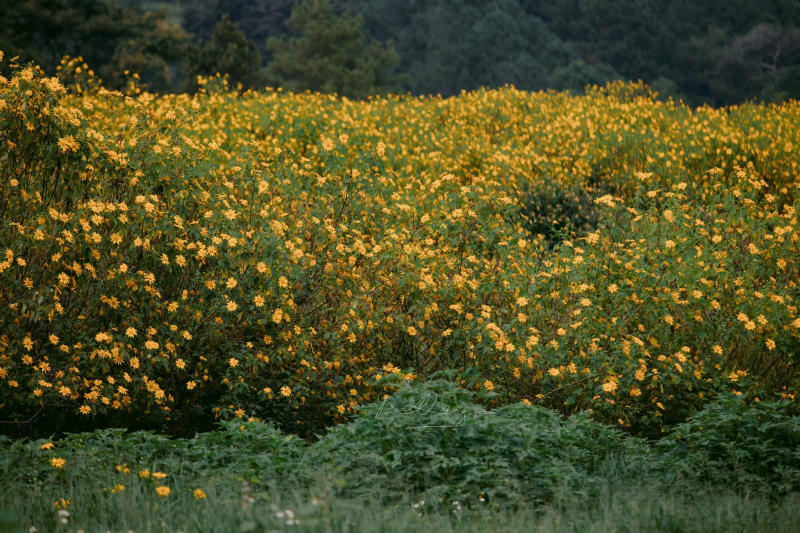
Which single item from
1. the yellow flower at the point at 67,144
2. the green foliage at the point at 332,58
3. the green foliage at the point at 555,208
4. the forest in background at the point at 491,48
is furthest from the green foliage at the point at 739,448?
the green foliage at the point at 332,58

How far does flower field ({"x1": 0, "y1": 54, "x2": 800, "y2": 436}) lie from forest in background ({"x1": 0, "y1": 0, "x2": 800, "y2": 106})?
19114 mm

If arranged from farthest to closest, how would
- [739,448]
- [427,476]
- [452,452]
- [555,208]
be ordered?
[555,208]
[739,448]
[452,452]
[427,476]

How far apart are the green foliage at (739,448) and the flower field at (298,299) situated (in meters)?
0.53

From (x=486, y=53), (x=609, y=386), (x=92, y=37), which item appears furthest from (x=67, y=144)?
(x=486, y=53)

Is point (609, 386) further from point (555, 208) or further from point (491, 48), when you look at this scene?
point (491, 48)

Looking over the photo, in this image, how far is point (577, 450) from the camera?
4.23 m

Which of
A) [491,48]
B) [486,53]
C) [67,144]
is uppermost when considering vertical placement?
[491,48]

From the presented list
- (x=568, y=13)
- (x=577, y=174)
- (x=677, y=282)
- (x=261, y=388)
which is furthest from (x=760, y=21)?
(x=261, y=388)

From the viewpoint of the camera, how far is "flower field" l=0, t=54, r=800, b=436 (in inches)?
185

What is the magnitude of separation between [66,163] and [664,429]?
4.08 m

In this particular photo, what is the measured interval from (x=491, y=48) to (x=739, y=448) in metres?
27.8

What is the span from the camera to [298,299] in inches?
220

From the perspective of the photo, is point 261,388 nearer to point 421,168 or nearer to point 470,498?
point 470,498

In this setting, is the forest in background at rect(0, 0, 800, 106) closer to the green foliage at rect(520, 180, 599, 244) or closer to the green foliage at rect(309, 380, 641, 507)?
the green foliage at rect(520, 180, 599, 244)
